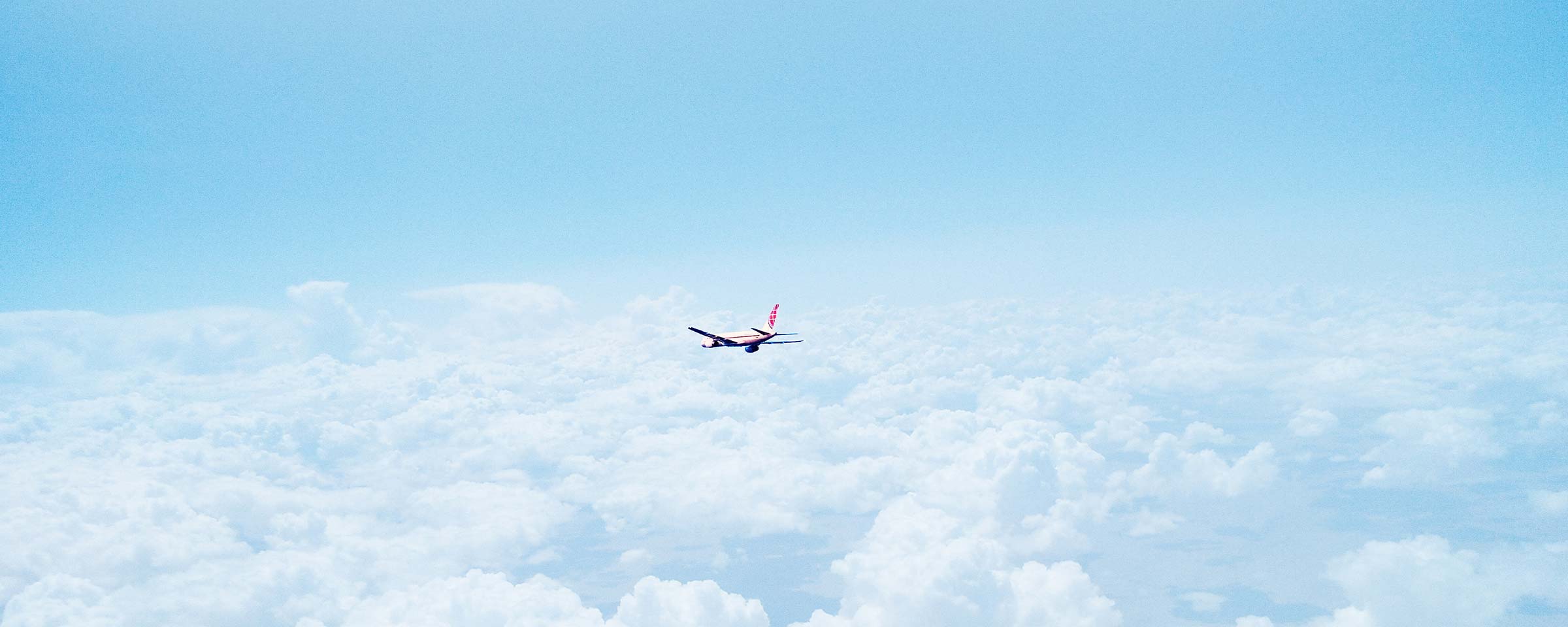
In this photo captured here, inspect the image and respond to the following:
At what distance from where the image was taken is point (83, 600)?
199 metres

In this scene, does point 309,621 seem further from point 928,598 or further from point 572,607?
point 928,598

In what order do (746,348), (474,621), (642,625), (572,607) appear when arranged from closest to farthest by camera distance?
(746,348)
(474,621)
(642,625)
(572,607)

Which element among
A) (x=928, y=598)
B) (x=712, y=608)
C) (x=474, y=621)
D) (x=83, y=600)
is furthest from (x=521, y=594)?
(x=83, y=600)

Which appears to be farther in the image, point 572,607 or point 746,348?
point 572,607

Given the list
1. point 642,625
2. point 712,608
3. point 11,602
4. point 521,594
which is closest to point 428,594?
point 521,594

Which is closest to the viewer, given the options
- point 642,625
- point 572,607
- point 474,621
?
point 474,621

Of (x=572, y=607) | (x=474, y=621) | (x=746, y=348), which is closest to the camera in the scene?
(x=746, y=348)

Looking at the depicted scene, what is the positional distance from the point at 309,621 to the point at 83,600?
84.4 meters

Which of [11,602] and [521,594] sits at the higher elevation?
[521,594]

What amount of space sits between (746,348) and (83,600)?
851 ft

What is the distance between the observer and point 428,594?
646ft

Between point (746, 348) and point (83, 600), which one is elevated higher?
point (746, 348)

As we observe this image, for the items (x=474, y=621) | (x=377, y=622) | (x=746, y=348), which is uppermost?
(x=746, y=348)

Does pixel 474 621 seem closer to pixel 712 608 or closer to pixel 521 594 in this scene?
pixel 521 594
